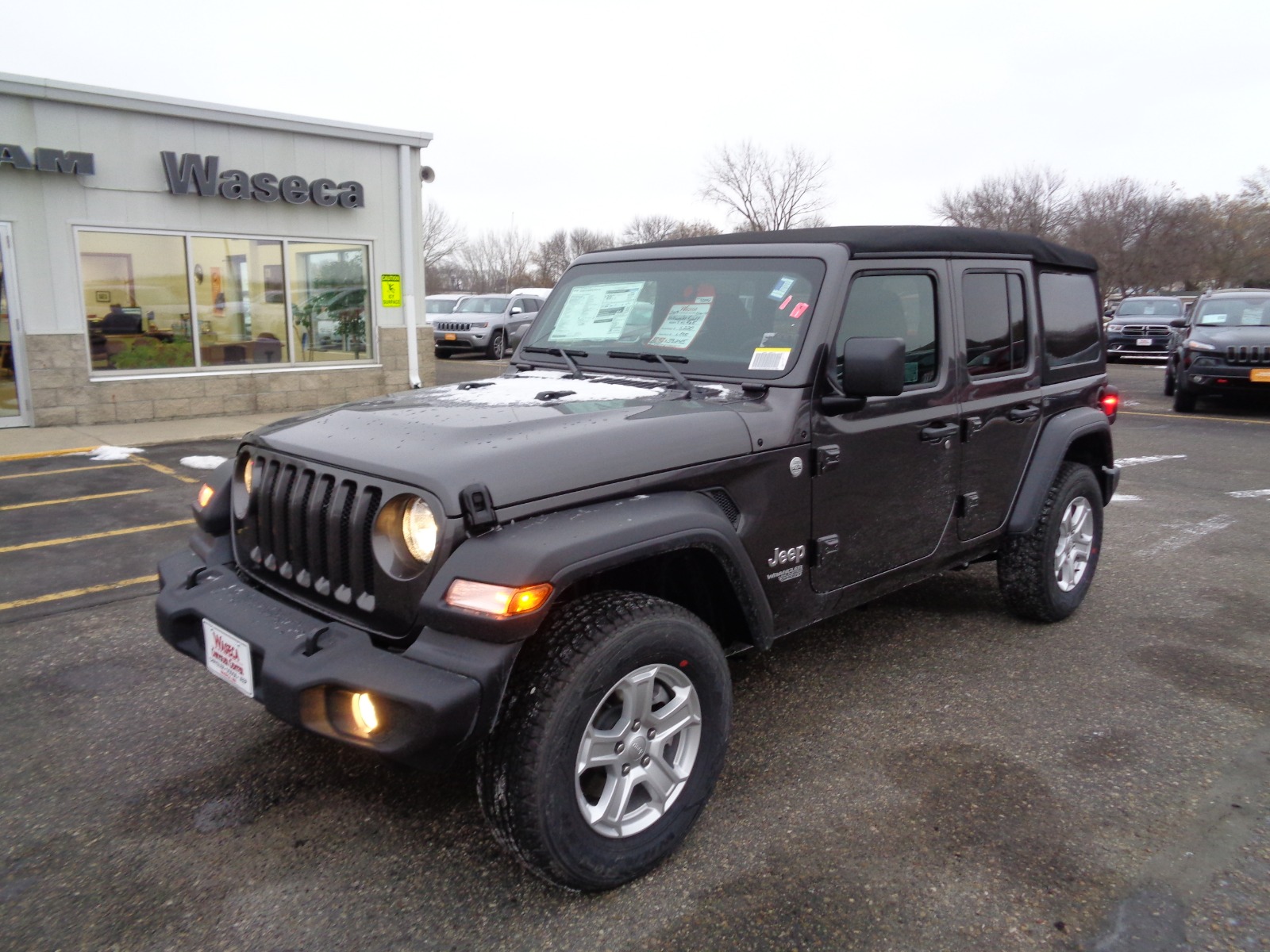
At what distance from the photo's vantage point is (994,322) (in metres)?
4.15

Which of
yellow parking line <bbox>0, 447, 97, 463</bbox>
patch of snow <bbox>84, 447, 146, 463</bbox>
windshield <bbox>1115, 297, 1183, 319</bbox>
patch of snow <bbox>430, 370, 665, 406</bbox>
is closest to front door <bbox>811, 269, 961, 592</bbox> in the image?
patch of snow <bbox>430, 370, 665, 406</bbox>

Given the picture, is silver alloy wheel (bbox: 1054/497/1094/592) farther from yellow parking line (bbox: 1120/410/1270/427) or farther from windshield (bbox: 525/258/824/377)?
yellow parking line (bbox: 1120/410/1270/427)

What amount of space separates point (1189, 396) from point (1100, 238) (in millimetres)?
38190

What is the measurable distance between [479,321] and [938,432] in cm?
2119

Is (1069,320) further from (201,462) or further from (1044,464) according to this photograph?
(201,462)

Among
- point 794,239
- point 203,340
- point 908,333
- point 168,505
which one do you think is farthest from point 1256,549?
point 203,340

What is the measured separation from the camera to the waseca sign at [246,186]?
11359 millimetres

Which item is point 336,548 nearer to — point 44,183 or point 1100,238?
point 44,183

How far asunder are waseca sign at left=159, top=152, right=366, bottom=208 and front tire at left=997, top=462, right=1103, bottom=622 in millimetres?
10735

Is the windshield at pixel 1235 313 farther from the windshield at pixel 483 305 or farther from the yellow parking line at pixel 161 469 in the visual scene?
the windshield at pixel 483 305

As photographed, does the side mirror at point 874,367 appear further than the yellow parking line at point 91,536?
No

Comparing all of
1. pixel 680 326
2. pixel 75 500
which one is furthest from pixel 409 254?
pixel 680 326

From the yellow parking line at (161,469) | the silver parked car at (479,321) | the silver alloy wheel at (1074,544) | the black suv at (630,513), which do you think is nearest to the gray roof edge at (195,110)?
the yellow parking line at (161,469)

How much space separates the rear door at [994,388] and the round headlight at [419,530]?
240 cm
